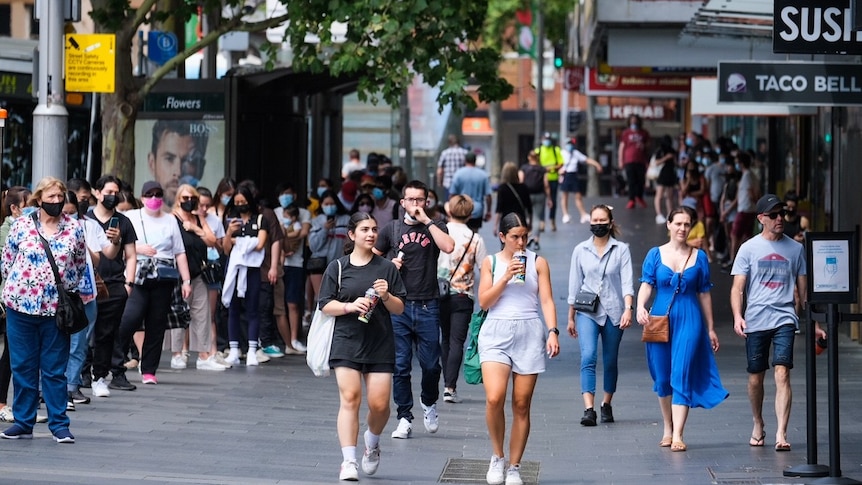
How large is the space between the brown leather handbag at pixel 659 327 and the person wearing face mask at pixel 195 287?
4895 millimetres

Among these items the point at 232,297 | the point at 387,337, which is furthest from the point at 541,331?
the point at 232,297

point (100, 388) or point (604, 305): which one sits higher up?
point (604, 305)

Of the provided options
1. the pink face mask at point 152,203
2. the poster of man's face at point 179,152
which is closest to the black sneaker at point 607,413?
the pink face mask at point 152,203

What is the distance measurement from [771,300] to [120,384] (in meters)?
5.54

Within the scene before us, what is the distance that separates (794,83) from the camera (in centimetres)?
1166

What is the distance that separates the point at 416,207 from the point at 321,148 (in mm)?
13351

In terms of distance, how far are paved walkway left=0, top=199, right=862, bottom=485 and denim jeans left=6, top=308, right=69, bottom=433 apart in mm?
200

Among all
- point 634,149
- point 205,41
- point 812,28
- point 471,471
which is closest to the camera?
point 471,471

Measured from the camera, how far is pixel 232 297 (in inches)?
590

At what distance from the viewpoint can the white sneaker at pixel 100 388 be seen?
41.4ft

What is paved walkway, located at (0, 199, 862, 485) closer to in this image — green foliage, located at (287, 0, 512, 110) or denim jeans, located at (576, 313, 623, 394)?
denim jeans, located at (576, 313, 623, 394)

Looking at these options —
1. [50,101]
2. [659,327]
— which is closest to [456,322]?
[659,327]

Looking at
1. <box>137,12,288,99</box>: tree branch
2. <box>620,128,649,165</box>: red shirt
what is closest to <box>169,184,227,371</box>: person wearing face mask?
<box>137,12,288,99</box>: tree branch

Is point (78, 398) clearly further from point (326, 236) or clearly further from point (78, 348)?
point (326, 236)
